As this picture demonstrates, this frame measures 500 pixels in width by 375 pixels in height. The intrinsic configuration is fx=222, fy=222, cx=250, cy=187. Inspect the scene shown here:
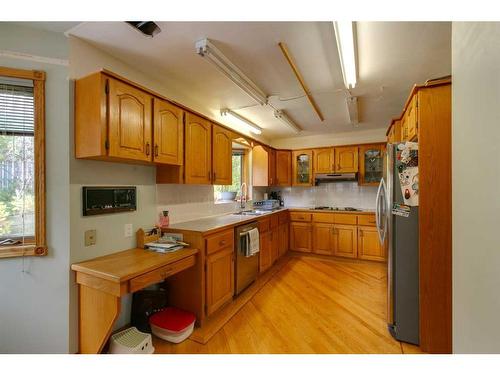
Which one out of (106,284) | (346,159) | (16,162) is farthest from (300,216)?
(16,162)

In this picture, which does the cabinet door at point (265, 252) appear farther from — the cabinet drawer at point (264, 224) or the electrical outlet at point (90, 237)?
the electrical outlet at point (90, 237)

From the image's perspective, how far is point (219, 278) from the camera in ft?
7.41

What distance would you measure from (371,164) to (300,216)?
5.27 feet

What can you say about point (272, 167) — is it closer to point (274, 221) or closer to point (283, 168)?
point (283, 168)

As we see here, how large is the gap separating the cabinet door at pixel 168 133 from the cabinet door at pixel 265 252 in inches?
65.5

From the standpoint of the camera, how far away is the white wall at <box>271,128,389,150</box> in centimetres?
420

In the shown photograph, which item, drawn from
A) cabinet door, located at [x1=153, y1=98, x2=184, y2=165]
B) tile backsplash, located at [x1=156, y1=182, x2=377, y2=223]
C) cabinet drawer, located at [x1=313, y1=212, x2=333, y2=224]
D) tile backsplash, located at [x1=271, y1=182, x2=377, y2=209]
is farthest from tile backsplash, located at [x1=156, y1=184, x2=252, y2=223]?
tile backsplash, located at [x1=271, y1=182, x2=377, y2=209]

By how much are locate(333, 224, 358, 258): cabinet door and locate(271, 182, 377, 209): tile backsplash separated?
29.6 inches

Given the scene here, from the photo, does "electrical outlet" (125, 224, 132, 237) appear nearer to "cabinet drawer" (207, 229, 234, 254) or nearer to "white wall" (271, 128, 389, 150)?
A: "cabinet drawer" (207, 229, 234, 254)

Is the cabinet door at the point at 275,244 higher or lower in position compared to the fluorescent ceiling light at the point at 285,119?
lower

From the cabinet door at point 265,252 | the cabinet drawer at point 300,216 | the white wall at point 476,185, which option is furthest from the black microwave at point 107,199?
the cabinet drawer at point 300,216

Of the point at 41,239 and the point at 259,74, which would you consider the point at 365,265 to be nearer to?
the point at 259,74

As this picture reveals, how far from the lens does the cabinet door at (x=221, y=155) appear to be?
2.75m

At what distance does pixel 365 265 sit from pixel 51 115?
4.35 meters
